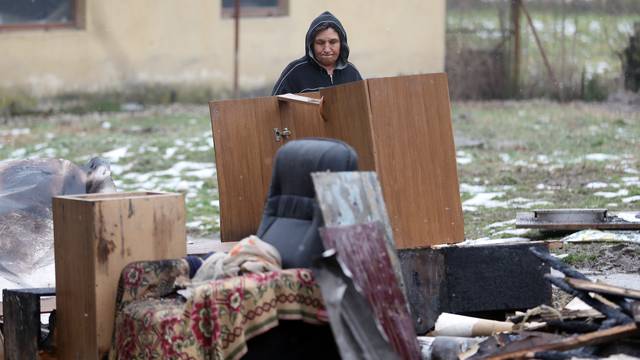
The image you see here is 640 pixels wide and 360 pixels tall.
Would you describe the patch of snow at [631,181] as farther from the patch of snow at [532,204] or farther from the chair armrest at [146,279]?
the chair armrest at [146,279]

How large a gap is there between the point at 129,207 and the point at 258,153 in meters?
1.52

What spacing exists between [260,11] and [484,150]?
6.00m

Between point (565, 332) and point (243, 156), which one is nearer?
point (565, 332)

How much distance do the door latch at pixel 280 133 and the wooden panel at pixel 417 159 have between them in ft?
2.48

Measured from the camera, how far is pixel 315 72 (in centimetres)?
776

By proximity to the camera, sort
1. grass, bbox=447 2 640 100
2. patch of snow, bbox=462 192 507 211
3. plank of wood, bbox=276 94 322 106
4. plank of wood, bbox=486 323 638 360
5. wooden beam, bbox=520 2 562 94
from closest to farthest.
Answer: plank of wood, bbox=486 323 638 360 → plank of wood, bbox=276 94 322 106 → patch of snow, bbox=462 192 507 211 → wooden beam, bbox=520 2 562 94 → grass, bbox=447 2 640 100

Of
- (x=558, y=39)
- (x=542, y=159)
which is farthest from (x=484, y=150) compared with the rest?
(x=558, y=39)

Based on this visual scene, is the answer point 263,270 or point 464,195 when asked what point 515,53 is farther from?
point 263,270

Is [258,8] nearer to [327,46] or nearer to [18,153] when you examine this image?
[18,153]

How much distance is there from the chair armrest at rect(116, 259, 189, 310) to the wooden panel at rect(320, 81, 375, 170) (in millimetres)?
1236

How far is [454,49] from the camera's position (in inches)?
760

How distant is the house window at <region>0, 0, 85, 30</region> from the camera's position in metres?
17.5

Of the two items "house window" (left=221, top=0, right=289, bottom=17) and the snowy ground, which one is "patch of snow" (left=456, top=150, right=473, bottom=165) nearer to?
the snowy ground

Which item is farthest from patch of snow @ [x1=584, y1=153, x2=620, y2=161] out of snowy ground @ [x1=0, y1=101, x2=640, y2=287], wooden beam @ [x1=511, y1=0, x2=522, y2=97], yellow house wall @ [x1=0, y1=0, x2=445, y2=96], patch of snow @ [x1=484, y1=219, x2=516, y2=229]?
yellow house wall @ [x1=0, y1=0, x2=445, y2=96]
